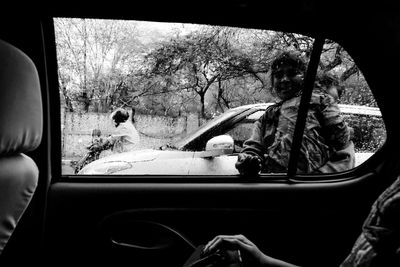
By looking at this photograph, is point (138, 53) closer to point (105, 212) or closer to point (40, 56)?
point (40, 56)

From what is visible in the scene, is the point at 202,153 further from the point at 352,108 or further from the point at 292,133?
the point at 352,108

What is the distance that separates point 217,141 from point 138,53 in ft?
2.22

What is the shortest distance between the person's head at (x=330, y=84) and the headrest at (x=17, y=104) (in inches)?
67.4

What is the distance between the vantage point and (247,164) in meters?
2.56

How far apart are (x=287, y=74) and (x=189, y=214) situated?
3.23ft

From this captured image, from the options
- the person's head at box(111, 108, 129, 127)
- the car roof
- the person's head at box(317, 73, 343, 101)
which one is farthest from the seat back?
the person's head at box(317, 73, 343, 101)

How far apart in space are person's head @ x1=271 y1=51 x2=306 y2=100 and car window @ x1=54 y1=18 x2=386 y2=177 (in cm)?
4

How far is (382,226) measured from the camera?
1351mm

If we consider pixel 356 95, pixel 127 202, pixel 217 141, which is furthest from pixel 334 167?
pixel 127 202

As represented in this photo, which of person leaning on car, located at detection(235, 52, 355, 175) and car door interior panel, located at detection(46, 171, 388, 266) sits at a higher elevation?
person leaning on car, located at detection(235, 52, 355, 175)

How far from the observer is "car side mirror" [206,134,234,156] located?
2.57 meters

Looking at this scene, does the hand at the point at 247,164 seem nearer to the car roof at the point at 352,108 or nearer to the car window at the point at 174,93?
the car window at the point at 174,93

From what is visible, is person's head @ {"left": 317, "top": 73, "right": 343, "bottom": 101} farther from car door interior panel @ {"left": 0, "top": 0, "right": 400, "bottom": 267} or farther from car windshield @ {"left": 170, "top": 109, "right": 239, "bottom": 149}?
car windshield @ {"left": 170, "top": 109, "right": 239, "bottom": 149}

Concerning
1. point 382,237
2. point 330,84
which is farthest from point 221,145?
point 382,237
